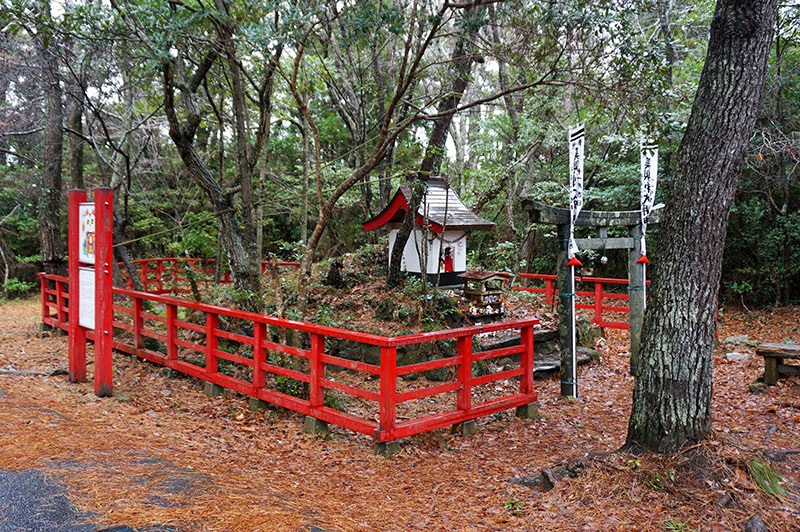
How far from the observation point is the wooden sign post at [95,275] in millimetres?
5676

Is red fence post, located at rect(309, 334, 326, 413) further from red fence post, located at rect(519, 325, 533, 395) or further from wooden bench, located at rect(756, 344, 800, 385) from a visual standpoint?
wooden bench, located at rect(756, 344, 800, 385)

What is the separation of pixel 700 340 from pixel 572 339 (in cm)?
314

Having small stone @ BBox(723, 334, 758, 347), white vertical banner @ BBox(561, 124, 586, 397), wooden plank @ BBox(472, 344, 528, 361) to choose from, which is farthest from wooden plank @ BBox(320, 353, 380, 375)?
small stone @ BBox(723, 334, 758, 347)

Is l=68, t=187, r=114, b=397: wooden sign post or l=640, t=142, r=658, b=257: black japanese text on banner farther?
l=640, t=142, r=658, b=257: black japanese text on banner

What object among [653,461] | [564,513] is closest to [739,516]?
[653,461]

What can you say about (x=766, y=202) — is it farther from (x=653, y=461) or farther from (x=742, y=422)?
(x=653, y=461)

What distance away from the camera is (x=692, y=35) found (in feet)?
48.6

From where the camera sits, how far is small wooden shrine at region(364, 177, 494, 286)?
8898 mm

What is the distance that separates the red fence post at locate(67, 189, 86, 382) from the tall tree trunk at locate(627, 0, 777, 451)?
19.4 feet

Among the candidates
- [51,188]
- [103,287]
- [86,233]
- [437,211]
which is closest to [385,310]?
[437,211]

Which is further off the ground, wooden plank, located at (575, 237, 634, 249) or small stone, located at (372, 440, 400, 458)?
wooden plank, located at (575, 237, 634, 249)

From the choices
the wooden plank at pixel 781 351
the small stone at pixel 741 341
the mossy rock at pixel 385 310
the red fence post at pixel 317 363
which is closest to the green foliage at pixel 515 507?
the red fence post at pixel 317 363

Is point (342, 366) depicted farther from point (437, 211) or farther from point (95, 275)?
point (437, 211)

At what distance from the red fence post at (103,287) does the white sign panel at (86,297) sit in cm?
15
